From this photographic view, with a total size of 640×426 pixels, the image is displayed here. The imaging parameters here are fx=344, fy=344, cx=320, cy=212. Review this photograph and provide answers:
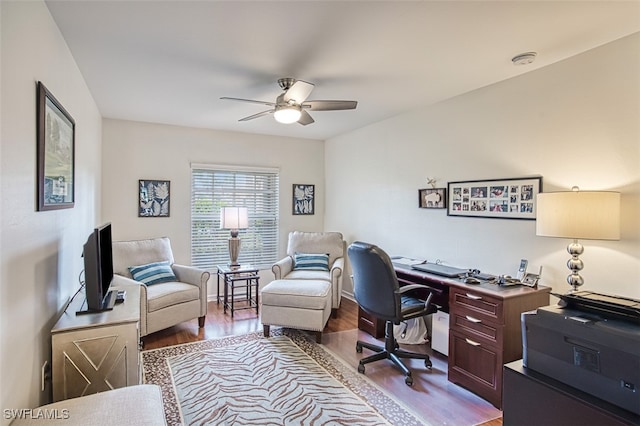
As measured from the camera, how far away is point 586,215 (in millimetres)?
2076

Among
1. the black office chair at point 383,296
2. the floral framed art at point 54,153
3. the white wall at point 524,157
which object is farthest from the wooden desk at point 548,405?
the floral framed art at point 54,153

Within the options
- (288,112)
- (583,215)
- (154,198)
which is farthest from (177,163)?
(583,215)

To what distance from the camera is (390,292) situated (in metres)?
2.70

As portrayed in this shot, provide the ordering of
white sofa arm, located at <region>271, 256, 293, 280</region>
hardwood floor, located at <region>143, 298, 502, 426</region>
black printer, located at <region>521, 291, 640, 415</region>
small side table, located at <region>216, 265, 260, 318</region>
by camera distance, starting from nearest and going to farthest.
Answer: black printer, located at <region>521, 291, 640, 415</region> < hardwood floor, located at <region>143, 298, 502, 426</region> < white sofa arm, located at <region>271, 256, 293, 280</region> < small side table, located at <region>216, 265, 260, 318</region>

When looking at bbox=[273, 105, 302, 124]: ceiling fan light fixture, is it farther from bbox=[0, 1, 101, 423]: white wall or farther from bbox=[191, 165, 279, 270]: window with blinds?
bbox=[191, 165, 279, 270]: window with blinds

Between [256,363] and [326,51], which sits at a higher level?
[326,51]

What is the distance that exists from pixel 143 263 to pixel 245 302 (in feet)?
4.88

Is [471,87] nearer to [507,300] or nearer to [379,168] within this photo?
[379,168]

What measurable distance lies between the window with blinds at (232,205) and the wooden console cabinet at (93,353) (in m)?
2.84

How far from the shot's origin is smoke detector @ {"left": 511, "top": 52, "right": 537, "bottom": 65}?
240 centimetres

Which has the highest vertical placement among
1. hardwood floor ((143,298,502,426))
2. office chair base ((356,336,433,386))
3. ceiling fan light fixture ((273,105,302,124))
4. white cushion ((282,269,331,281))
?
ceiling fan light fixture ((273,105,302,124))

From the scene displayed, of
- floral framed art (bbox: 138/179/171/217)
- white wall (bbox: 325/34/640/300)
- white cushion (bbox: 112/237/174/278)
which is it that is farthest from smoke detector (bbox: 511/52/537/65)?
floral framed art (bbox: 138/179/171/217)

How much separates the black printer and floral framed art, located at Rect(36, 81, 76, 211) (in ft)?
8.00

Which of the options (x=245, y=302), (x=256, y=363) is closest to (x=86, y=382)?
(x=256, y=363)
